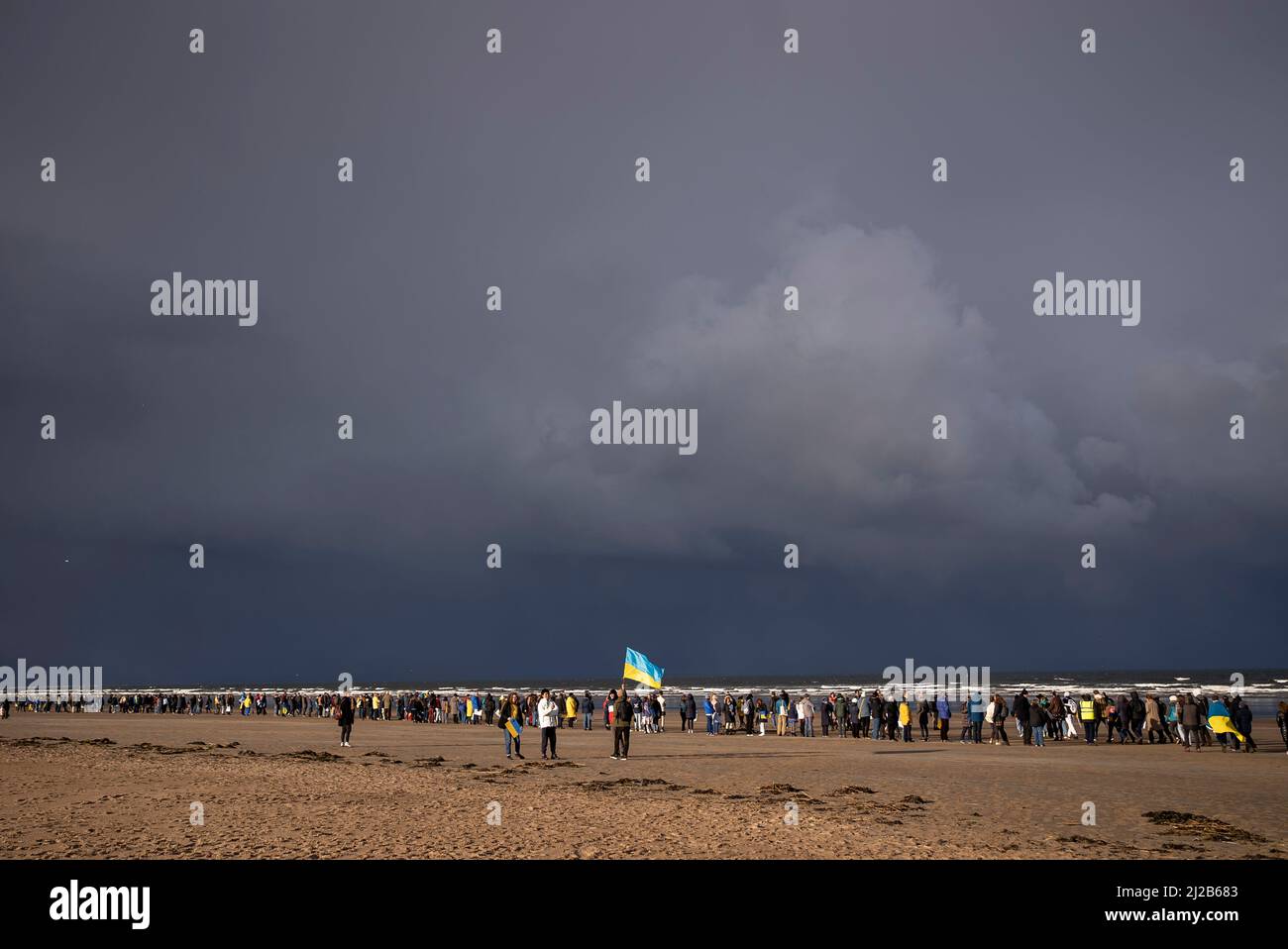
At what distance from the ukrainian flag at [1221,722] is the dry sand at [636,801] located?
1.23 metres

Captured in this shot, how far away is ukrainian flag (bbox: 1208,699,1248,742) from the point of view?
31016 mm

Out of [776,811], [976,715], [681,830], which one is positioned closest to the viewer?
[681,830]

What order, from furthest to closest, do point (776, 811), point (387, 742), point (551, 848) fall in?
point (387, 742) → point (776, 811) → point (551, 848)

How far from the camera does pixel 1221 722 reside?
31.1 meters

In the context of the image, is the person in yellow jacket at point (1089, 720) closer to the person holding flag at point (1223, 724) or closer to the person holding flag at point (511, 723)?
the person holding flag at point (1223, 724)

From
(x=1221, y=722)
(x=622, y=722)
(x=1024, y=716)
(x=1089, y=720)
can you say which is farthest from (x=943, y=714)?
(x=622, y=722)

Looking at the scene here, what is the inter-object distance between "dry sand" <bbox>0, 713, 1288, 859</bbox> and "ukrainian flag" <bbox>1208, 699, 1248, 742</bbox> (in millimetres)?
1227

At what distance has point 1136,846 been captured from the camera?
41.8ft

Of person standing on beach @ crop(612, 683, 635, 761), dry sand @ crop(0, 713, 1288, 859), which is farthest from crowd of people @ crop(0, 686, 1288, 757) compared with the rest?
dry sand @ crop(0, 713, 1288, 859)

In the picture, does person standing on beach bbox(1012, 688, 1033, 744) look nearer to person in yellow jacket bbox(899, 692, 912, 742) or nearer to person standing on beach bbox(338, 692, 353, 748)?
person in yellow jacket bbox(899, 692, 912, 742)

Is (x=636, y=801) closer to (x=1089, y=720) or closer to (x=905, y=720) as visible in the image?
(x=905, y=720)
